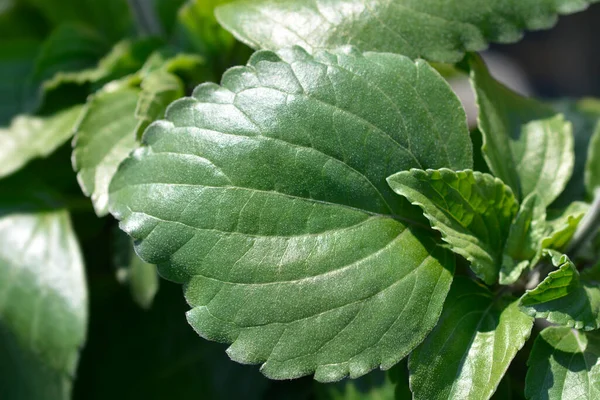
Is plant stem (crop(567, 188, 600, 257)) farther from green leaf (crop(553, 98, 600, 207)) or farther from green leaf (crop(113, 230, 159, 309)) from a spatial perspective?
green leaf (crop(113, 230, 159, 309))

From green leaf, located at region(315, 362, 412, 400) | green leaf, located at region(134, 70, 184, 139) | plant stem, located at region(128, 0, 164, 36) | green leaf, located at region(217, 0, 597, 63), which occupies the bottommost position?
green leaf, located at region(315, 362, 412, 400)

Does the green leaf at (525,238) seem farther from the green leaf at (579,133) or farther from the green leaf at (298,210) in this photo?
the green leaf at (579,133)

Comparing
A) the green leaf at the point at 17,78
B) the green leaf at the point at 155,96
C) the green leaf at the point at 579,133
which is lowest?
the green leaf at the point at 579,133

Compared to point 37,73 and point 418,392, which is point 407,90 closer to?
point 418,392

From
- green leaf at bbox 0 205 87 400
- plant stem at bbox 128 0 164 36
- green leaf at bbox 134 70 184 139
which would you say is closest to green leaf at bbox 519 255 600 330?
green leaf at bbox 134 70 184 139

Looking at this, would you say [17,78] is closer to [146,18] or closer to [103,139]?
[146,18]

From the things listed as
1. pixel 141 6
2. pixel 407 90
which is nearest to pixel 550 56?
pixel 141 6

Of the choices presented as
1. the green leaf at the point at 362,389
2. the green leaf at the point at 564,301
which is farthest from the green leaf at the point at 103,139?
the green leaf at the point at 564,301

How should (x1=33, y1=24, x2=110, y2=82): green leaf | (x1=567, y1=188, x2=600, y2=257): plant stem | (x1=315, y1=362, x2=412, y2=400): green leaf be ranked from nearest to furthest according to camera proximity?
(x1=567, y1=188, x2=600, y2=257): plant stem, (x1=315, y1=362, x2=412, y2=400): green leaf, (x1=33, y1=24, x2=110, y2=82): green leaf
